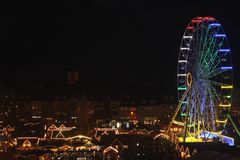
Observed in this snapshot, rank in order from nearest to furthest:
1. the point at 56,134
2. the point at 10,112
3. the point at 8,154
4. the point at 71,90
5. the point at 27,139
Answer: the point at 8,154 → the point at 27,139 → the point at 56,134 → the point at 10,112 → the point at 71,90

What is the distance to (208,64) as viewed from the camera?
23359mm

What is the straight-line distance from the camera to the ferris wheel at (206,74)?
23109mm

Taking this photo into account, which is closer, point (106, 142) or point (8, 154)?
point (8, 154)

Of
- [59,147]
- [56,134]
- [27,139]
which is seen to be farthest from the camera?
[56,134]

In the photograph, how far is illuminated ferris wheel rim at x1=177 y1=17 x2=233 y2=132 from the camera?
23.1 m

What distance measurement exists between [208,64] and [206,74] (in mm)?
→ 618

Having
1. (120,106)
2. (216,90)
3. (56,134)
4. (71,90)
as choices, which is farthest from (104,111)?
(216,90)

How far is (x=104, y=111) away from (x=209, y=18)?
2675cm

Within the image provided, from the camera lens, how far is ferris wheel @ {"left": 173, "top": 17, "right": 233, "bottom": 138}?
2311 cm

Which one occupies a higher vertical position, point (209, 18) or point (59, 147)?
point (209, 18)

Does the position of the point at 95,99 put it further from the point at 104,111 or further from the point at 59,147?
the point at 59,147

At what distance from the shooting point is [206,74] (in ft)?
75.9

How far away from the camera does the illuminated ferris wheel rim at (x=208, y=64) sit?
23.1 meters

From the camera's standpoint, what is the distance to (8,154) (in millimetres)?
21328
